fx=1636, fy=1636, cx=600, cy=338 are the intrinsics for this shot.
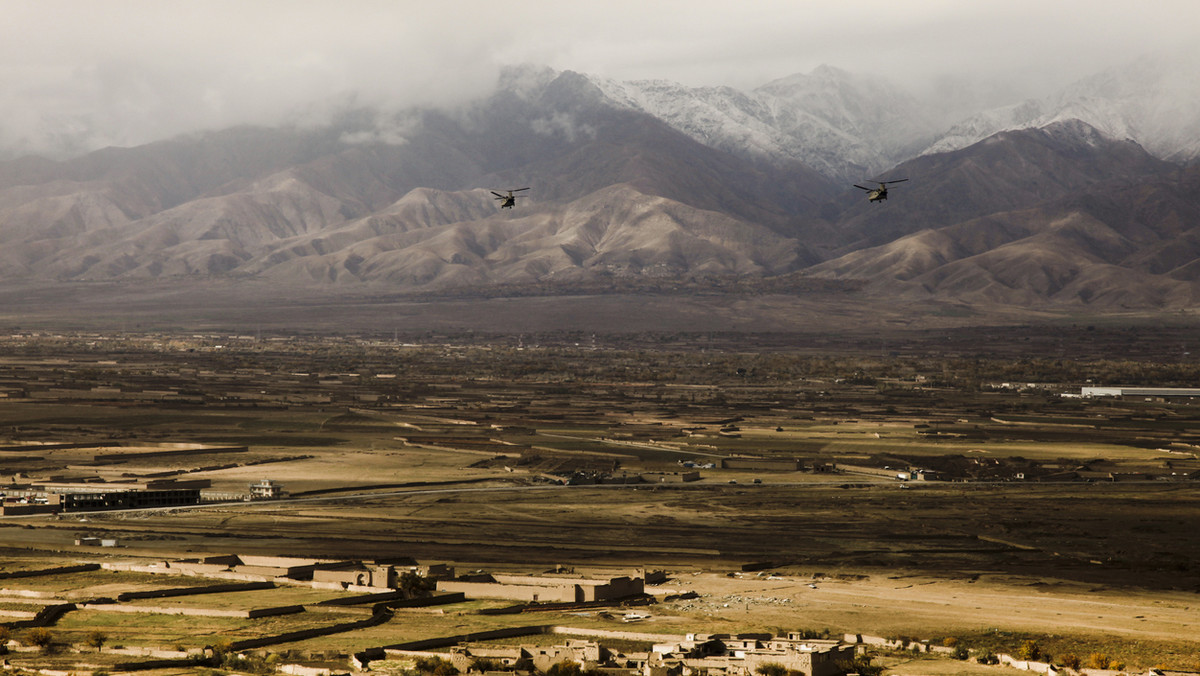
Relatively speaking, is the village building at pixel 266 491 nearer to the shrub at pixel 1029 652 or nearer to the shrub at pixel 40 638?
the shrub at pixel 40 638

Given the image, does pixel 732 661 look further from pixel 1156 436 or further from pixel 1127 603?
pixel 1156 436

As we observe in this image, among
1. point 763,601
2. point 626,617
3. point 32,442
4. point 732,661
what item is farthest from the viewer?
point 32,442

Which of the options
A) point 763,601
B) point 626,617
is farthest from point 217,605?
point 763,601

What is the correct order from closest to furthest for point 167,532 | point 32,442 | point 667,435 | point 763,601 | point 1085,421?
point 763,601 → point 167,532 → point 32,442 → point 667,435 → point 1085,421

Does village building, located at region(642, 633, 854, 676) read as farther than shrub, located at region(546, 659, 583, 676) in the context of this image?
No

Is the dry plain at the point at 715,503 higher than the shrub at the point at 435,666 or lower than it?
lower

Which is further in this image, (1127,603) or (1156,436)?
(1156,436)

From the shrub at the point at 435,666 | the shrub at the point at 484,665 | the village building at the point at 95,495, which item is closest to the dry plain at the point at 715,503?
the village building at the point at 95,495

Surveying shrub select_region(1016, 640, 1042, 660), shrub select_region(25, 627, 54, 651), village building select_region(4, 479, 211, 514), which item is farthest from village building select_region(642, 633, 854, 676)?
village building select_region(4, 479, 211, 514)

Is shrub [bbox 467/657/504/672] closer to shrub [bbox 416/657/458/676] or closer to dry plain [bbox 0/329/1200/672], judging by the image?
shrub [bbox 416/657/458/676]
